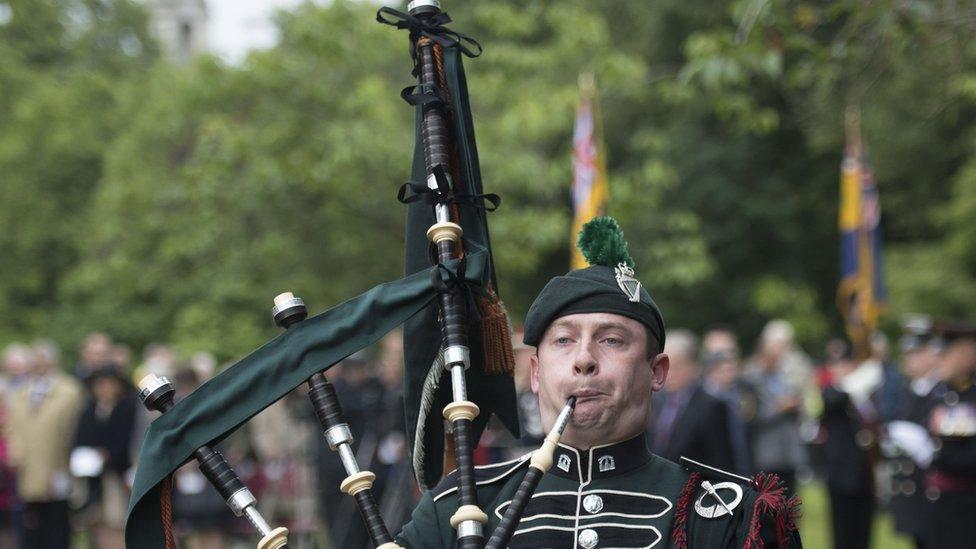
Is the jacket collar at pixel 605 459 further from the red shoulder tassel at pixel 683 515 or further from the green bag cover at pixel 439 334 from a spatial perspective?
the green bag cover at pixel 439 334

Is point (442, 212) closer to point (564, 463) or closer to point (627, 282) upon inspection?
point (627, 282)

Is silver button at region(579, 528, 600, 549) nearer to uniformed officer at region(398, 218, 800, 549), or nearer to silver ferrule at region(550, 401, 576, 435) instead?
uniformed officer at region(398, 218, 800, 549)

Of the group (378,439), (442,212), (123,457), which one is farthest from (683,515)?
(378,439)

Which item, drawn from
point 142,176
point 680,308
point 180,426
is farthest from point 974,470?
point 680,308

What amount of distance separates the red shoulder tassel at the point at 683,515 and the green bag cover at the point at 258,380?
2.28ft

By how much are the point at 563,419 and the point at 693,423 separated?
287 inches

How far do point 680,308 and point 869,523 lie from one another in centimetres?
A: 1797

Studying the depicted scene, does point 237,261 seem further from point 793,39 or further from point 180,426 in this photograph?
point 180,426

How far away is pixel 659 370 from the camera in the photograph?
3.59 metres

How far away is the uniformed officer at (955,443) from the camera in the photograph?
8.79 metres

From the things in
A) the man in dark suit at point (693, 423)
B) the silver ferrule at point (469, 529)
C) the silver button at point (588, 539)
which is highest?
the man in dark suit at point (693, 423)

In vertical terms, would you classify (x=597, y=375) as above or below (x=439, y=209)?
below

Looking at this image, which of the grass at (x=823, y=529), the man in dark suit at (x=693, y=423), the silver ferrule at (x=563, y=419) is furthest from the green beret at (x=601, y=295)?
the grass at (x=823, y=529)

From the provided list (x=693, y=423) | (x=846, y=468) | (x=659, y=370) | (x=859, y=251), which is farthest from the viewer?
(x=859, y=251)
